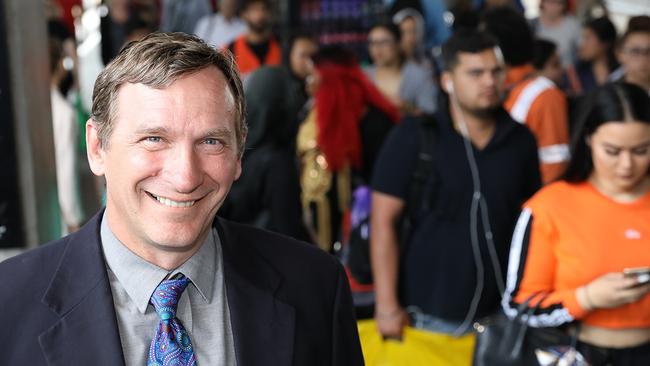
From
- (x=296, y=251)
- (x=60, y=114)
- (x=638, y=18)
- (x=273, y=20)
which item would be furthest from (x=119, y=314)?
(x=273, y=20)

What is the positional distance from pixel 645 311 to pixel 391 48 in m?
5.50

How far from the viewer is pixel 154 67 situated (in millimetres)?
2055

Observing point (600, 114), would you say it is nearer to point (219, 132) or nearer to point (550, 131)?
point (550, 131)

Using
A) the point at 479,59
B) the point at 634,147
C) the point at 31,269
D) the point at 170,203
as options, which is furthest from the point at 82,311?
the point at 479,59

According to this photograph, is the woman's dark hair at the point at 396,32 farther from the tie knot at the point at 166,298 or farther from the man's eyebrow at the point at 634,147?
the tie knot at the point at 166,298

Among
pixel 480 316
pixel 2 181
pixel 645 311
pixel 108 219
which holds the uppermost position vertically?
pixel 108 219

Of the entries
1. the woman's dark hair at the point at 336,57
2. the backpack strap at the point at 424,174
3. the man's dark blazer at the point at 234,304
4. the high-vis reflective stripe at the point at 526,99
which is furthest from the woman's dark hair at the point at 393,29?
the man's dark blazer at the point at 234,304

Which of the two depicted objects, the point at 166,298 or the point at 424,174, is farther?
the point at 424,174

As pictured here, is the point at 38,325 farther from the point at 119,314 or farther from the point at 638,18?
the point at 638,18

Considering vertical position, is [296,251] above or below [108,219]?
below

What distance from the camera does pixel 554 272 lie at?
3.85 m

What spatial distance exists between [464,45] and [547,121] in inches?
39.9

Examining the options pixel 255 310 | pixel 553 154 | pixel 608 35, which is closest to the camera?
pixel 255 310

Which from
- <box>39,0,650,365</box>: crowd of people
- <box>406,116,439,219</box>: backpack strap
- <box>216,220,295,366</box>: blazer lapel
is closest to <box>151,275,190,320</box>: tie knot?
<box>216,220,295,366</box>: blazer lapel
